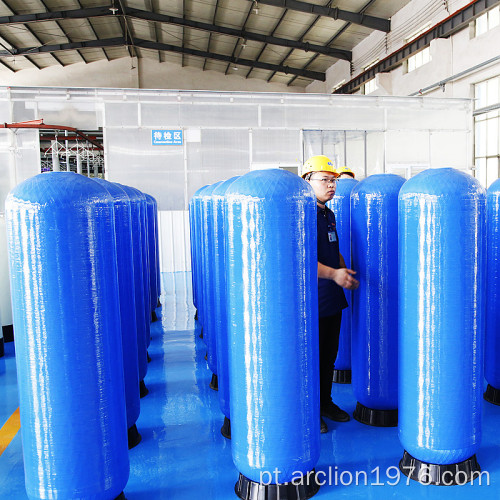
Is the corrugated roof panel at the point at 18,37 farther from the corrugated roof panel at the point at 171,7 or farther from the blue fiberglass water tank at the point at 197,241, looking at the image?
the blue fiberglass water tank at the point at 197,241

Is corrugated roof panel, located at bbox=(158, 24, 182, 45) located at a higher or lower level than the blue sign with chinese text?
higher

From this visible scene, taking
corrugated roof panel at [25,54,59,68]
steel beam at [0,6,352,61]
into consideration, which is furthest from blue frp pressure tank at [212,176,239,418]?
corrugated roof panel at [25,54,59,68]

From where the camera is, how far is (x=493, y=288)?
3484 mm

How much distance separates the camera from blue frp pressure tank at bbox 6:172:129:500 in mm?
2020

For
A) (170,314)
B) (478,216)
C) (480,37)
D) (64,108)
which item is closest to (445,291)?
(478,216)

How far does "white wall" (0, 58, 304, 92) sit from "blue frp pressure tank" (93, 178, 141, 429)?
2228 cm

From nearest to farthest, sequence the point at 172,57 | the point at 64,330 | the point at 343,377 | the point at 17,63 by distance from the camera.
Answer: the point at 64,330 → the point at 343,377 → the point at 17,63 → the point at 172,57

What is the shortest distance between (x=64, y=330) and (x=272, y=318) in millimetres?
915

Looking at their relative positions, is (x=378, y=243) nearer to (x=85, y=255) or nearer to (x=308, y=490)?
(x=308, y=490)

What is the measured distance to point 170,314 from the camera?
7090mm

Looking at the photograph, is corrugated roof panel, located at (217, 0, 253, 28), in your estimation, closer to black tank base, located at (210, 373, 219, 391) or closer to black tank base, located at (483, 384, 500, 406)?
black tank base, located at (210, 373, 219, 391)

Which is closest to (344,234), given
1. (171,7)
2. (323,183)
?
(323,183)

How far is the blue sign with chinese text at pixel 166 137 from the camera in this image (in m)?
11.6

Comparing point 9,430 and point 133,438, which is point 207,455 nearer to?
point 133,438
